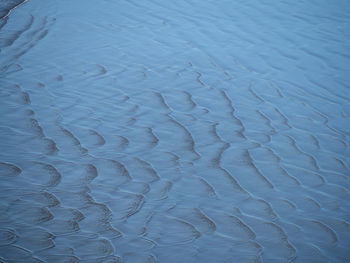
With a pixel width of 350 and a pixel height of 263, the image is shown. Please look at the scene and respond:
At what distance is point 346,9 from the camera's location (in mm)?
4539

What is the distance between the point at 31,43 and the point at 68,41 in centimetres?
22

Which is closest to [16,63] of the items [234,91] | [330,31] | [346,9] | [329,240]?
[234,91]

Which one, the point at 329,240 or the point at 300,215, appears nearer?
the point at 329,240

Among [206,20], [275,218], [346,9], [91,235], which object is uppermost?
[346,9]

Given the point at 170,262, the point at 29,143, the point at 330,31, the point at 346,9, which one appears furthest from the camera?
the point at 346,9

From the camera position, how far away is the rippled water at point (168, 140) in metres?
1.61

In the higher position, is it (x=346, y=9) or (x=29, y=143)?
(x=346, y=9)

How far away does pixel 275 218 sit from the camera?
5.75 ft

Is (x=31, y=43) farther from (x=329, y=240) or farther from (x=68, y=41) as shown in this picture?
(x=329, y=240)

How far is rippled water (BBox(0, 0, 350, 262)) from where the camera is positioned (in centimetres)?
161

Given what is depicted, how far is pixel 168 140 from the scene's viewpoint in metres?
2.20

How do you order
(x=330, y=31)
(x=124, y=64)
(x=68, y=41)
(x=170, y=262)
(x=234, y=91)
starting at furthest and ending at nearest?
(x=330, y=31) → (x=68, y=41) → (x=124, y=64) → (x=234, y=91) → (x=170, y=262)

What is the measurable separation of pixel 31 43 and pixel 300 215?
2090 mm

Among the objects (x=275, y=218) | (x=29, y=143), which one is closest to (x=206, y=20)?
(x=29, y=143)
